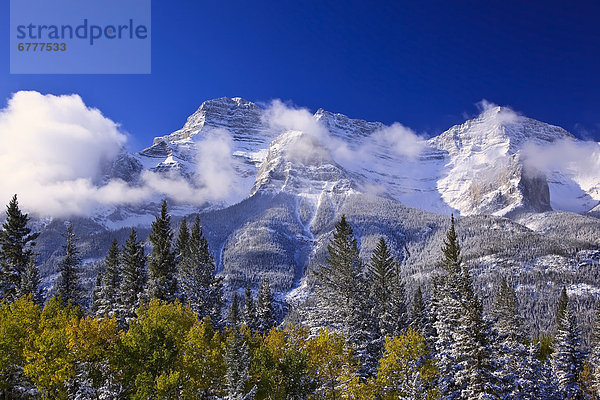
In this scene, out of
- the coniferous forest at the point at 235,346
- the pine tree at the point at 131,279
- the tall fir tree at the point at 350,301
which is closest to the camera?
the coniferous forest at the point at 235,346

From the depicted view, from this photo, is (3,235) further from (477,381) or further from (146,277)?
(477,381)

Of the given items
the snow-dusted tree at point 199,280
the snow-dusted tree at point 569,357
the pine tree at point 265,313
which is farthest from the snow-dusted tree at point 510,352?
the snow-dusted tree at point 199,280

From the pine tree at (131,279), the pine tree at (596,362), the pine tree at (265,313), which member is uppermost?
the pine tree at (131,279)

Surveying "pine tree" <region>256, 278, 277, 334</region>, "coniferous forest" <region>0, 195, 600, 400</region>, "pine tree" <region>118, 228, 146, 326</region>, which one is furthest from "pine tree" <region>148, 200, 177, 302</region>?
"pine tree" <region>256, 278, 277, 334</region>

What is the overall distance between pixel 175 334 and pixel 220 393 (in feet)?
21.4

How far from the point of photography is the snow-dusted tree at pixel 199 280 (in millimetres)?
42188

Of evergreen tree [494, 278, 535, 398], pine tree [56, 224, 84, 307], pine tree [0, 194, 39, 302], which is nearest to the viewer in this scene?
evergreen tree [494, 278, 535, 398]

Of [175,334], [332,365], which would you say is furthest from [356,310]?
[175,334]

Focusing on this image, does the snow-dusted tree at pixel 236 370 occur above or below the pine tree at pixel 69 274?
below

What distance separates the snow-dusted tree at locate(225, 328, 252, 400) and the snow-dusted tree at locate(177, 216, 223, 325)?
524 inches

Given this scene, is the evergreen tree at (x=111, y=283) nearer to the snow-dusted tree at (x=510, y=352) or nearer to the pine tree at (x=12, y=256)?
the pine tree at (x=12, y=256)

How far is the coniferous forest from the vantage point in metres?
24.9

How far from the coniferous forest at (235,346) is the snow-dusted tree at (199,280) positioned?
6.0 inches

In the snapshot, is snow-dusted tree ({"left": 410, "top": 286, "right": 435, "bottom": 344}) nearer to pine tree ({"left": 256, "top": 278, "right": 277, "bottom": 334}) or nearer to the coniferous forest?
the coniferous forest
